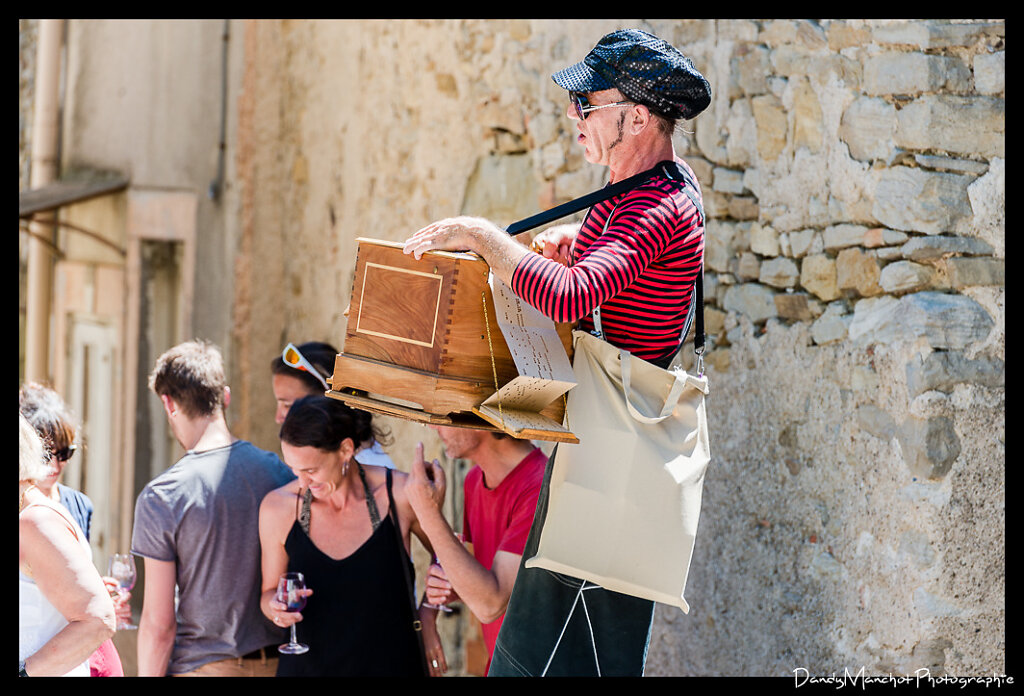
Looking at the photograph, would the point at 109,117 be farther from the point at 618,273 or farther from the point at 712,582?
the point at 618,273

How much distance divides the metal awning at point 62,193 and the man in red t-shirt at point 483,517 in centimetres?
508

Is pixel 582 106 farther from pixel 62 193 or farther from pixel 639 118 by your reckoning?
pixel 62 193

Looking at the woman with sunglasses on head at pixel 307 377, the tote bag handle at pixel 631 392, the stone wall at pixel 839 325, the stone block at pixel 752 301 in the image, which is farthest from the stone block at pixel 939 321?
the woman with sunglasses on head at pixel 307 377

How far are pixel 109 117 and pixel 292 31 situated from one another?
1578mm

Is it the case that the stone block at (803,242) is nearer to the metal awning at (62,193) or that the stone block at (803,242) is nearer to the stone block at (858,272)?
the stone block at (858,272)

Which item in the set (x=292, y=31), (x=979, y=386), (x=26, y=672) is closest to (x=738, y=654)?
(x=979, y=386)

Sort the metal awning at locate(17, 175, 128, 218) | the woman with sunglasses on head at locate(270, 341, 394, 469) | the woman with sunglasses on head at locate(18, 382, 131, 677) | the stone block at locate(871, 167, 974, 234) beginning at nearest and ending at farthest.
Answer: the stone block at locate(871, 167, 974, 234) < the woman with sunglasses on head at locate(18, 382, 131, 677) < the woman with sunglasses on head at locate(270, 341, 394, 469) < the metal awning at locate(17, 175, 128, 218)

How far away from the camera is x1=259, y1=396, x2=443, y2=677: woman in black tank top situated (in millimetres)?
3195

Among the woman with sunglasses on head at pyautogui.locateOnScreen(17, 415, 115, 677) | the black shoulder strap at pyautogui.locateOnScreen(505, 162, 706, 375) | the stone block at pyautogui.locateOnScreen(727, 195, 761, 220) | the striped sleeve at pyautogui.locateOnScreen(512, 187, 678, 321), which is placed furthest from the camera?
the stone block at pyautogui.locateOnScreen(727, 195, 761, 220)

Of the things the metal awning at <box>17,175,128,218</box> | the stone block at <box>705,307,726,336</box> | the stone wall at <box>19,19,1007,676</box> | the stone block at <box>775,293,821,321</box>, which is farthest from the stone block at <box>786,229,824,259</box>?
the metal awning at <box>17,175,128,218</box>

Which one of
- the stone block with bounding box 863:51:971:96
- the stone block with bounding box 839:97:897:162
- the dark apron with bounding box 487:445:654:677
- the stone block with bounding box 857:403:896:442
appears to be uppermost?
the stone block with bounding box 863:51:971:96

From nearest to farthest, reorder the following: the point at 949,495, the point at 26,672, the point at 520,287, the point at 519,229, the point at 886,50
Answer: the point at 520,287
the point at 519,229
the point at 26,672
the point at 949,495
the point at 886,50

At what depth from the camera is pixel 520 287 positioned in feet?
7.38

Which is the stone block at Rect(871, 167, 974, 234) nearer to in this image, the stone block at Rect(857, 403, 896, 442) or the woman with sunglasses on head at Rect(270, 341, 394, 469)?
the stone block at Rect(857, 403, 896, 442)
